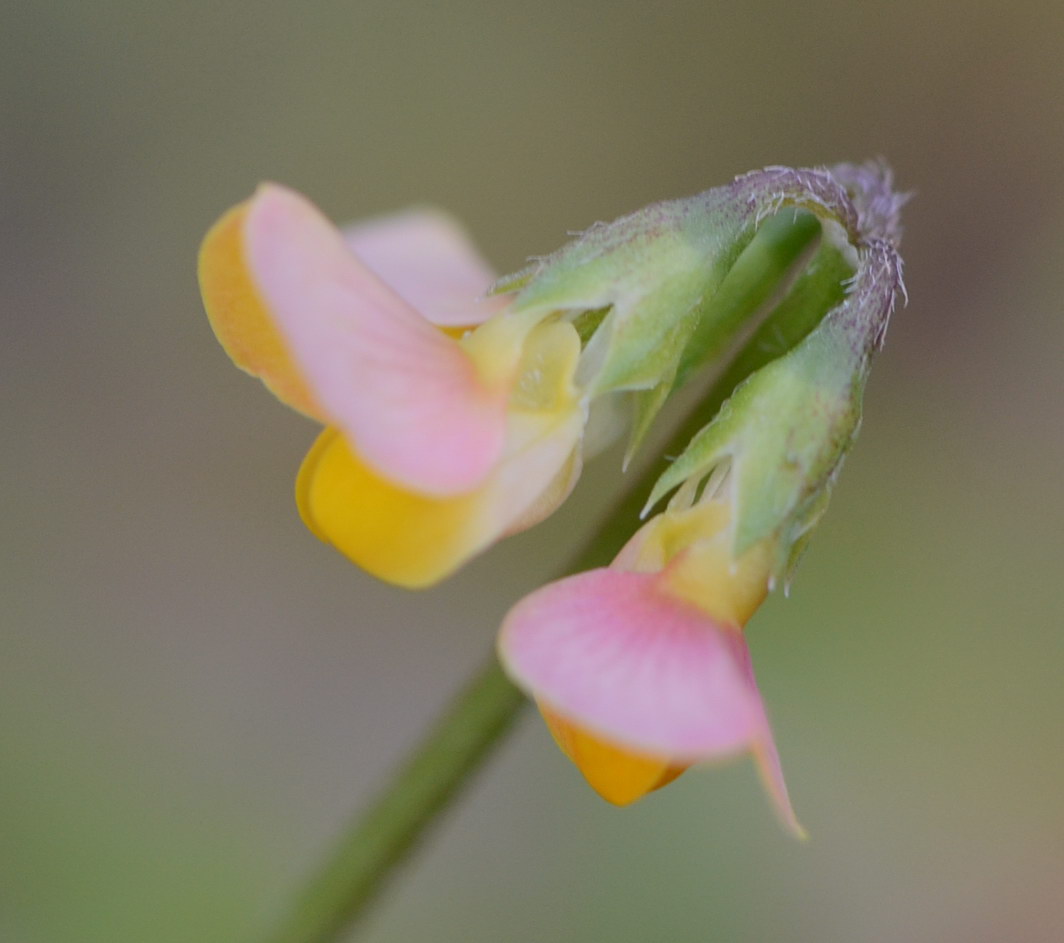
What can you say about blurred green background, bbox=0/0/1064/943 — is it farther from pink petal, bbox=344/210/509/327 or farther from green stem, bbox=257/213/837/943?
pink petal, bbox=344/210/509/327

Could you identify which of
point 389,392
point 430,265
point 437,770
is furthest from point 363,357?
point 430,265

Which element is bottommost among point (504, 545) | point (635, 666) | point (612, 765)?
point (504, 545)

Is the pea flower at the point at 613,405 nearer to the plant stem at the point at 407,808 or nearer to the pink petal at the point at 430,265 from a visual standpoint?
the pink petal at the point at 430,265

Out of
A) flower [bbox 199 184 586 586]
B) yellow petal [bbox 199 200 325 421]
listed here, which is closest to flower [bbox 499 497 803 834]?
flower [bbox 199 184 586 586]

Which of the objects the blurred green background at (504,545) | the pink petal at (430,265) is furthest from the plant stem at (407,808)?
the blurred green background at (504,545)

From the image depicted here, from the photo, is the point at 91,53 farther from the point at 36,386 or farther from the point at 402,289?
the point at 402,289

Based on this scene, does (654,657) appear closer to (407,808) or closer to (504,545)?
(407,808)
